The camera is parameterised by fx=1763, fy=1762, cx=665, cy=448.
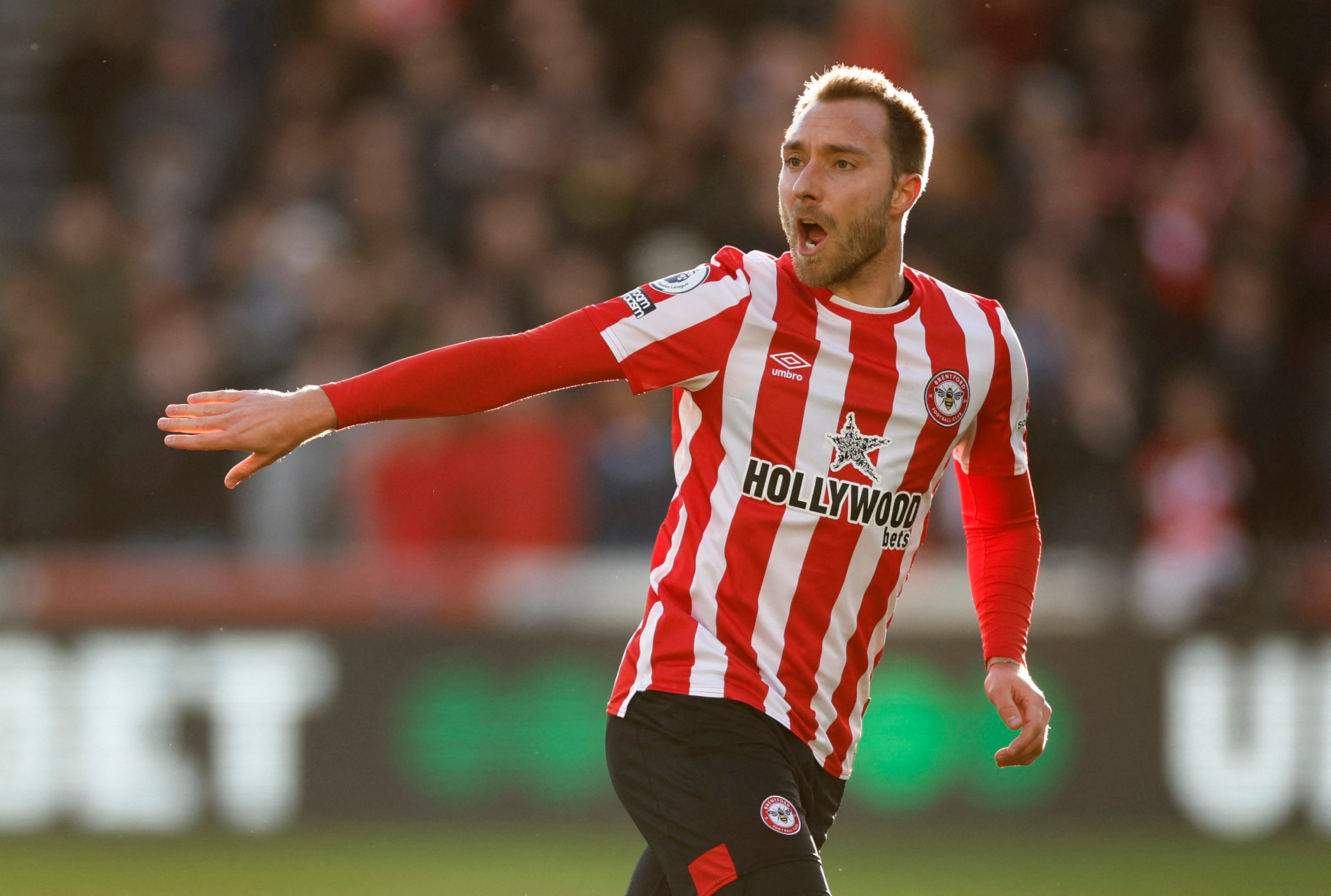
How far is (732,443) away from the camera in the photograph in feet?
12.9

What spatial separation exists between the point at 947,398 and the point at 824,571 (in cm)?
50

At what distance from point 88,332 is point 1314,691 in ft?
21.4

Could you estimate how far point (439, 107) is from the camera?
10.3 metres

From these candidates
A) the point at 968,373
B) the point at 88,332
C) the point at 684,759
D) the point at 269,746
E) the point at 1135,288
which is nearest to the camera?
the point at 684,759

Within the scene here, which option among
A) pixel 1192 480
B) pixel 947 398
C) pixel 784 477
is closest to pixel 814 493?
pixel 784 477

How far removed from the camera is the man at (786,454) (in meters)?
3.71

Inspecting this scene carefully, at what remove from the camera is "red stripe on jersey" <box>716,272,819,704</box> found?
384cm

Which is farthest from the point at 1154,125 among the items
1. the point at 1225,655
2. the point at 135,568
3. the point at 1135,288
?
the point at 135,568

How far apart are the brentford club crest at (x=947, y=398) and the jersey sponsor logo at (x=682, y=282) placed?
57cm

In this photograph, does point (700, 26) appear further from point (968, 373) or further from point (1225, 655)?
point (968, 373)

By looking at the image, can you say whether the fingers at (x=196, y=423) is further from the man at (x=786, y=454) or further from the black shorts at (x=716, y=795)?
the black shorts at (x=716, y=795)

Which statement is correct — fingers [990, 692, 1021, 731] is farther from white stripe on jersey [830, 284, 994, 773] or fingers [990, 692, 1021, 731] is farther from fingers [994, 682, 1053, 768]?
white stripe on jersey [830, 284, 994, 773]

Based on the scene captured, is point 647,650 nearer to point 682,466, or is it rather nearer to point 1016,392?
point 682,466

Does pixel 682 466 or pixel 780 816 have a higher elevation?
pixel 682 466
